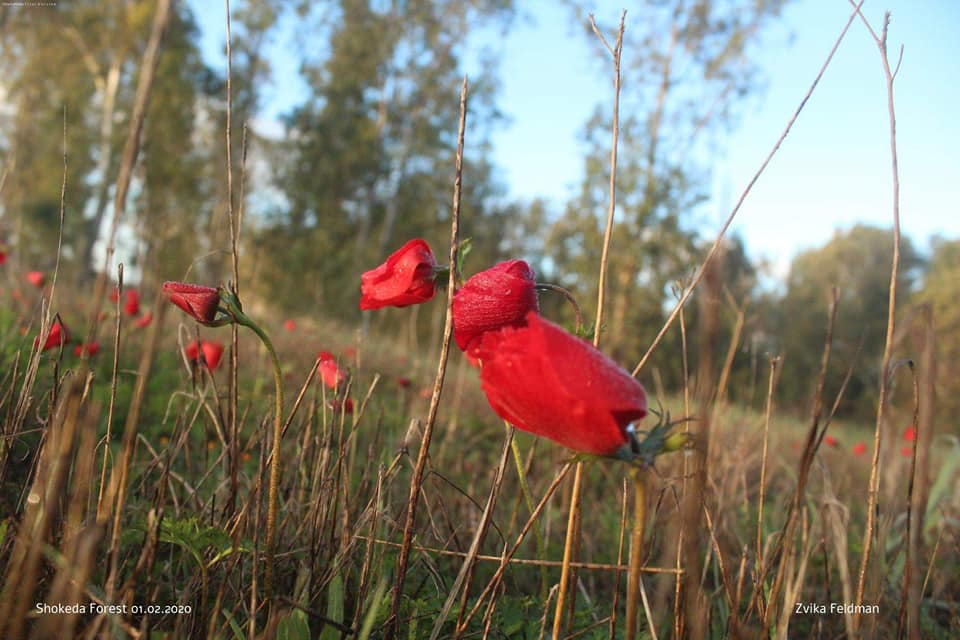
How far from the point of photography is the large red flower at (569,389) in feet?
1.54

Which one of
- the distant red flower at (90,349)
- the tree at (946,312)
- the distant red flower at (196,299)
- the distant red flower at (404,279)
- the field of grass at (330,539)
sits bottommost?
the field of grass at (330,539)

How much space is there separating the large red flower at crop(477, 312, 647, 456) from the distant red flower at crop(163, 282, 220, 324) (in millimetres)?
319

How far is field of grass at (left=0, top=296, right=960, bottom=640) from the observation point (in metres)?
0.57

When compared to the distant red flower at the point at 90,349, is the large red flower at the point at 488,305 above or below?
above

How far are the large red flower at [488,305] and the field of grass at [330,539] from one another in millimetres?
190

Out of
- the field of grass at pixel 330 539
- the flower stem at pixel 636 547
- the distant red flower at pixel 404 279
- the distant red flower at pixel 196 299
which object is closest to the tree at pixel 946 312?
the field of grass at pixel 330 539

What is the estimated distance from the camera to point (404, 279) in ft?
2.63

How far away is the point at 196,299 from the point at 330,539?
0.40 meters

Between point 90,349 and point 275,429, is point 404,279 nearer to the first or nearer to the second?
point 275,429

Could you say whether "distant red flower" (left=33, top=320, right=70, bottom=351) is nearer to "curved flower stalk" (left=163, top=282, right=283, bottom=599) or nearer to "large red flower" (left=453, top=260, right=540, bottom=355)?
"curved flower stalk" (left=163, top=282, right=283, bottom=599)

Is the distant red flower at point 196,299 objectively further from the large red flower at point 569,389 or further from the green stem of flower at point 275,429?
the large red flower at point 569,389

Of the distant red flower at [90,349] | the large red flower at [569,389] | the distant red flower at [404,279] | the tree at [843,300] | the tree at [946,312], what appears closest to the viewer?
the large red flower at [569,389]

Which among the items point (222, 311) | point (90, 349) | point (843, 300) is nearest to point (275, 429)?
point (222, 311)

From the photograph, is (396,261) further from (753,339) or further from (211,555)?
(753,339)
